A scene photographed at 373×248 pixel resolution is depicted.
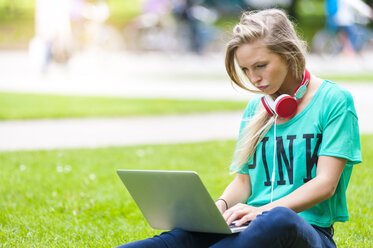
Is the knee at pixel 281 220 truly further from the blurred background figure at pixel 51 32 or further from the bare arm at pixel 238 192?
the blurred background figure at pixel 51 32

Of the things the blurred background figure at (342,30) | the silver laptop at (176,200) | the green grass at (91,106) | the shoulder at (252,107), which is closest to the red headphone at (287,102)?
the shoulder at (252,107)

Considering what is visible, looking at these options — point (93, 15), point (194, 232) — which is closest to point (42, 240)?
point (194, 232)

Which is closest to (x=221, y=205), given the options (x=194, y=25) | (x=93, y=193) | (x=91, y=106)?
(x=93, y=193)

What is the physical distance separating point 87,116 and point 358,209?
187 inches

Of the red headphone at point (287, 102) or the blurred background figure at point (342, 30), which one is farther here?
the blurred background figure at point (342, 30)

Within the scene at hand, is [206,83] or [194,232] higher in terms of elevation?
[194,232]

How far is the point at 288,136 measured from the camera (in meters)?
2.72

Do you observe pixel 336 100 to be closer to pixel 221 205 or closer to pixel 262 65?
pixel 262 65

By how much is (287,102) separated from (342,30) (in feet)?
46.5

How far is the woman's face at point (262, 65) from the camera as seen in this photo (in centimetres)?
265

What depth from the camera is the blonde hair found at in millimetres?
2637

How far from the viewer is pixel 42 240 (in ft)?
11.8

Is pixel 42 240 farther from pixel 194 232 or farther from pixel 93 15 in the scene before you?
pixel 93 15

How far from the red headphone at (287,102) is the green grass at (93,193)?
110 cm
